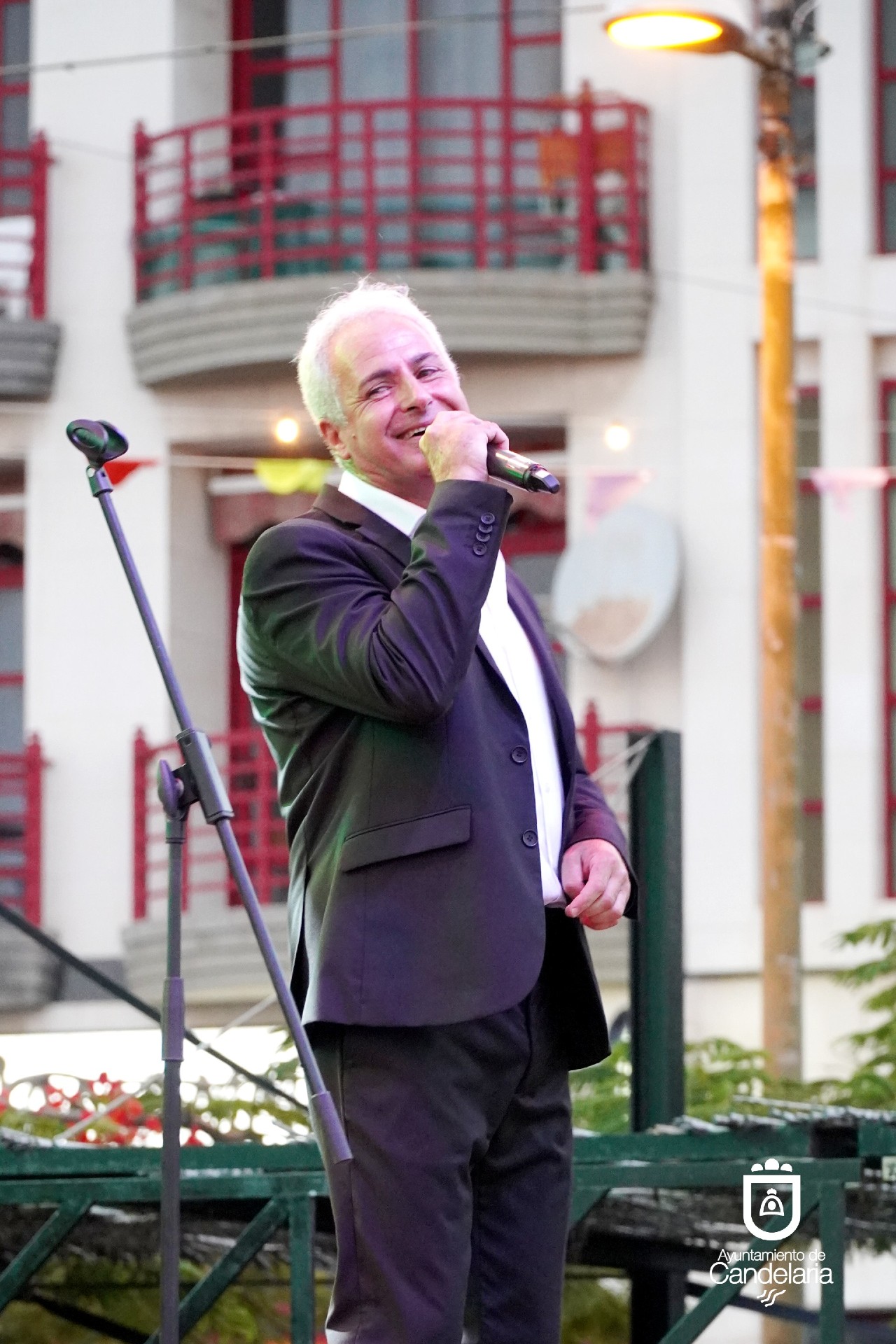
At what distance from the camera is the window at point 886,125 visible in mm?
10109

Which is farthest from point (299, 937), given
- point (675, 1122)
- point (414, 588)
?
point (675, 1122)

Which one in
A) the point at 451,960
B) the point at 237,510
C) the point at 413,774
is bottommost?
the point at 451,960

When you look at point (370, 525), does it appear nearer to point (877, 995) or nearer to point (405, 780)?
point (405, 780)

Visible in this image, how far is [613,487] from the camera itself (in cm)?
1023

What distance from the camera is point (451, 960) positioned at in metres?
2.49

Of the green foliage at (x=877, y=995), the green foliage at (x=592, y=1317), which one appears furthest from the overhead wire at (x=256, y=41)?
the green foliage at (x=592, y=1317)

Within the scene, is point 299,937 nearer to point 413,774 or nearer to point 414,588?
point 413,774

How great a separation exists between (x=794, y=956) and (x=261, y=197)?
460cm

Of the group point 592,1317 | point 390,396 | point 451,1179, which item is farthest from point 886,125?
point 451,1179

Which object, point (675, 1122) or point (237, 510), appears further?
point (237, 510)

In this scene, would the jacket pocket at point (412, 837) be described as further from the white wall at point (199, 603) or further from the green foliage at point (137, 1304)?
the white wall at point (199, 603)

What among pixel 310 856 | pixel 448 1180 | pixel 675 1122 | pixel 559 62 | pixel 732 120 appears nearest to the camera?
pixel 448 1180

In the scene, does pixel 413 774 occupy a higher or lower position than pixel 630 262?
lower

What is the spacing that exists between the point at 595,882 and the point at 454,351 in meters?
8.08
